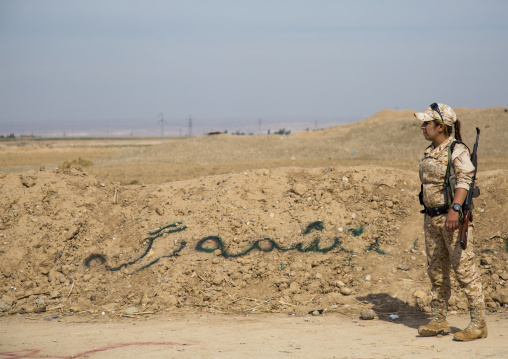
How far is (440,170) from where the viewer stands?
4719 millimetres

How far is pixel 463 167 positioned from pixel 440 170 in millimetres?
203

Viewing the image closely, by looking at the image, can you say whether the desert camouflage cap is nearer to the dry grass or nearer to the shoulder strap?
the shoulder strap

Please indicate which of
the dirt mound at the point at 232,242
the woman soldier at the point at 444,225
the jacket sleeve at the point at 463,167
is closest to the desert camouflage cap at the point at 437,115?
the woman soldier at the point at 444,225

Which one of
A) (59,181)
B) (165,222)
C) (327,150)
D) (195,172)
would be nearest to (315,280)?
(165,222)

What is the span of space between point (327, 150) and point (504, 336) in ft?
86.3

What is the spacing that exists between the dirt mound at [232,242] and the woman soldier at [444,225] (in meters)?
1.17

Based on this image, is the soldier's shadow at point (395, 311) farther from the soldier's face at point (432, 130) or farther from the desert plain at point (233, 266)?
the soldier's face at point (432, 130)

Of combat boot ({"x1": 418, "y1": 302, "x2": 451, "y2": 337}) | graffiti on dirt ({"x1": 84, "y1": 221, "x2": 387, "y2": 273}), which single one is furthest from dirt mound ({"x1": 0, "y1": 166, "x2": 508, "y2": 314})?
combat boot ({"x1": 418, "y1": 302, "x2": 451, "y2": 337})

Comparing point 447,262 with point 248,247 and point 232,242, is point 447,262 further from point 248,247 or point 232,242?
point 232,242

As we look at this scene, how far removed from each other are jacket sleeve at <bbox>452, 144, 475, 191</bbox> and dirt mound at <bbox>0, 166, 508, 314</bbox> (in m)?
1.96

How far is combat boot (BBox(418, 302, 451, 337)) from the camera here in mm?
4855

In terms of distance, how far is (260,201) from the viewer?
27.0ft

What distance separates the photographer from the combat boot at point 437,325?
486 cm

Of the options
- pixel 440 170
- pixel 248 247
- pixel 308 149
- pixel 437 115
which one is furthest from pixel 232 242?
pixel 308 149
